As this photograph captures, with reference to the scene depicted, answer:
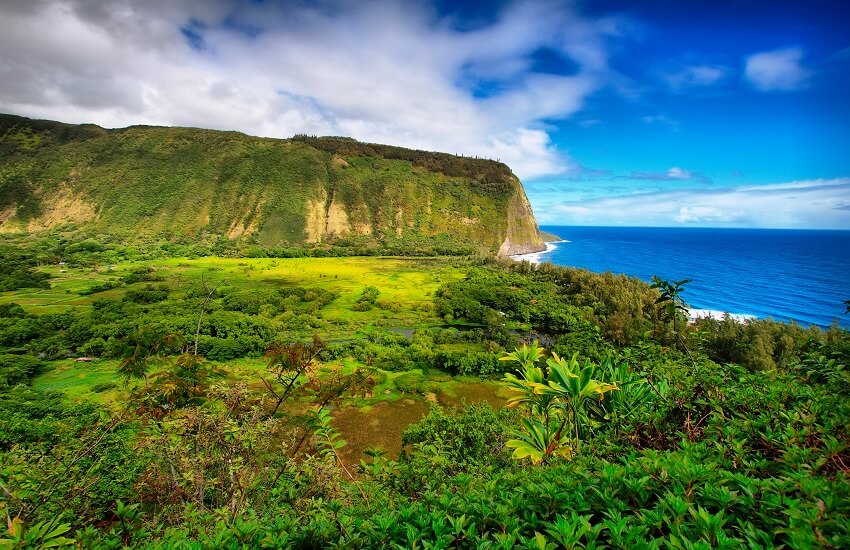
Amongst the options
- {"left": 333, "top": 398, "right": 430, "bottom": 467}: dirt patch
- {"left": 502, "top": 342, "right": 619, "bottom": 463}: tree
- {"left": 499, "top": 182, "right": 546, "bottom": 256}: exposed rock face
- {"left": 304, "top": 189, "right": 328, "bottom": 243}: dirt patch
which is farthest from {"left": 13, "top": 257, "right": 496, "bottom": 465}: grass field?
{"left": 499, "top": 182, "right": 546, "bottom": 256}: exposed rock face

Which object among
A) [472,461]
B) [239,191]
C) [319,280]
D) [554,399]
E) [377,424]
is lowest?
[377,424]

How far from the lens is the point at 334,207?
127 m

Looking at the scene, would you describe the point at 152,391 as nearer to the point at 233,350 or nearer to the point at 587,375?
the point at 587,375

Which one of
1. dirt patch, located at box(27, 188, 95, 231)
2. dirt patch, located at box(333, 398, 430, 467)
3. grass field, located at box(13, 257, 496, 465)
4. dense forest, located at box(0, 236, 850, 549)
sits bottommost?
dirt patch, located at box(333, 398, 430, 467)

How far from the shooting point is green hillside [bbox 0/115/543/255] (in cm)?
11488

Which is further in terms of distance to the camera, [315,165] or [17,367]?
[315,165]

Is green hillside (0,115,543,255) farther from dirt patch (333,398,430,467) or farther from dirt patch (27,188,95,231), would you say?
dirt patch (333,398,430,467)

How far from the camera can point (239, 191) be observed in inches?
4884

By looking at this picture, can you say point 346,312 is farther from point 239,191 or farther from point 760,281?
point 239,191

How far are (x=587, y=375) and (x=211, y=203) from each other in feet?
455

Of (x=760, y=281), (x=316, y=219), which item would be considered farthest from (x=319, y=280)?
(x=760, y=281)

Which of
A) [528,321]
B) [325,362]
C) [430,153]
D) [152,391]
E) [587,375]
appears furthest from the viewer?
[430,153]

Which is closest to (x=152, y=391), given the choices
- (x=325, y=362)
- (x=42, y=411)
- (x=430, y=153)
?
(x=42, y=411)

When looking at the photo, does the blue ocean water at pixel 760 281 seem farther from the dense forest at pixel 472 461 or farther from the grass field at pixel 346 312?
the dense forest at pixel 472 461
